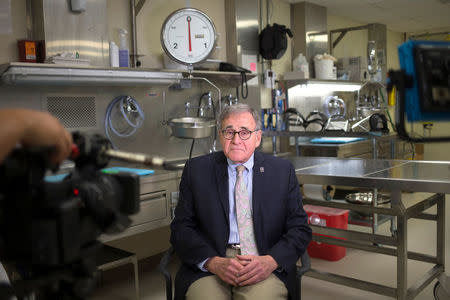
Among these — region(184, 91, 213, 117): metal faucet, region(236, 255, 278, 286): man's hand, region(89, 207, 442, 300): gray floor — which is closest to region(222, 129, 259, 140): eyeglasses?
region(236, 255, 278, 286): man's hand

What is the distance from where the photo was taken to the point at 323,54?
5535mm

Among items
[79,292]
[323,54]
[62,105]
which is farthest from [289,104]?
[79,292]

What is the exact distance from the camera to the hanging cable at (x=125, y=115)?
3325 millimetres

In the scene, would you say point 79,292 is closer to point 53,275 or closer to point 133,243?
point 53,275

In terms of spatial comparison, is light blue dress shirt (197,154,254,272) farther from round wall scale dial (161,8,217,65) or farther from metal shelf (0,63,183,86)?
round wall scale dial (161,8,217,65)

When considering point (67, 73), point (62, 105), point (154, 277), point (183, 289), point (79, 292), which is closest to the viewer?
point (79, 292)

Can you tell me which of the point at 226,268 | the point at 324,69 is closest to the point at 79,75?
the point at 226,268

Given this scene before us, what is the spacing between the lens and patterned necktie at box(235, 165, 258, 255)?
2.09 metres

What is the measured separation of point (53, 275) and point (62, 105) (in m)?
2.42

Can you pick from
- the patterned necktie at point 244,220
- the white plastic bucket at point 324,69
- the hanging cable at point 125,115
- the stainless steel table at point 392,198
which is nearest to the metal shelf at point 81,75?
the hanging cable at point 125,115

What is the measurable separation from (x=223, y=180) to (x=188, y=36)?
1.63 meters

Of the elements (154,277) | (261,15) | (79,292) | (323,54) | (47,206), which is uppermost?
(261,15)

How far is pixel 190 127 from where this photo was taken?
11.0ft

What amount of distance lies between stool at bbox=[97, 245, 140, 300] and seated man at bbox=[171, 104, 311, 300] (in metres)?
0.80
